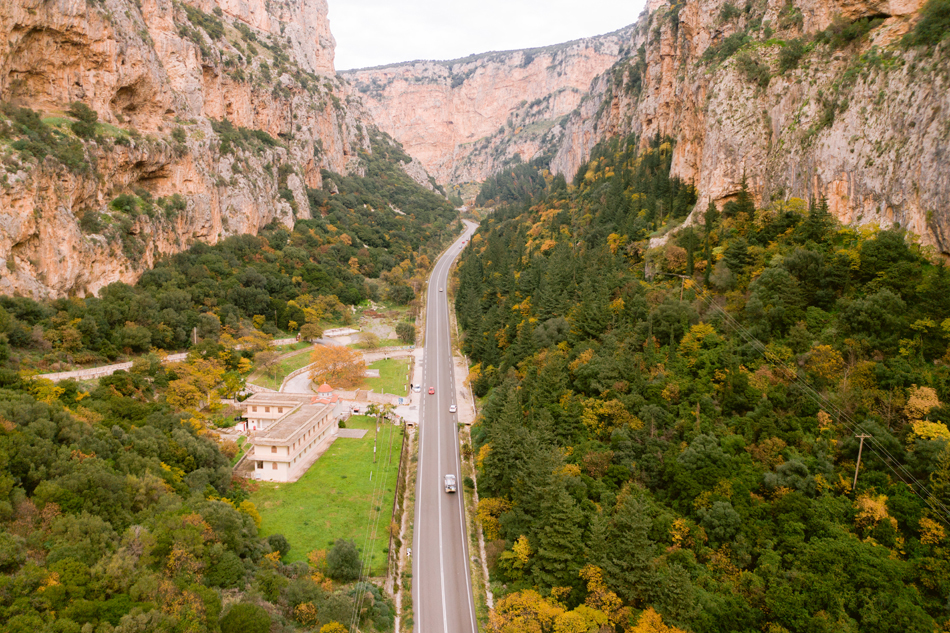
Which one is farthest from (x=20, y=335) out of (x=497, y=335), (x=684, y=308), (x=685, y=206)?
(x=685, y=206)

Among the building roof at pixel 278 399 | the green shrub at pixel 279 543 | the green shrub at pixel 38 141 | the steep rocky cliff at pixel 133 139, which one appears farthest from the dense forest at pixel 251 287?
the green shrub at pixel 279 543

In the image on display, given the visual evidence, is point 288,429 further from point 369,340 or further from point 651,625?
point 651,625

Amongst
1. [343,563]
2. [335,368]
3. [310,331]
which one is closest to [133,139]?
[310,331]

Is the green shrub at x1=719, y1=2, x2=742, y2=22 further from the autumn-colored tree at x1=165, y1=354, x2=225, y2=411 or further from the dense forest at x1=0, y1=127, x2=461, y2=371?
the autumn-colored tree at x1=165, y1=354, x2=225, y2=411

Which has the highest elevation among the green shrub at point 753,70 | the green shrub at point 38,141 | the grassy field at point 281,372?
the green shrub at point 753,70

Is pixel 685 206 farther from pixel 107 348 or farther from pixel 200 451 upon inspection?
pixel 107 348

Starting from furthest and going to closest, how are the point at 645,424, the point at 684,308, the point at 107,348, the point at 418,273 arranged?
the point at 418,273
the point at 107,348
the point at 684,308
the point at 645,424

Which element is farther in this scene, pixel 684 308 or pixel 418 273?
pixel 418 273

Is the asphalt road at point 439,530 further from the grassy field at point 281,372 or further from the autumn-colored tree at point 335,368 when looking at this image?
the grassy field at point 281,372
